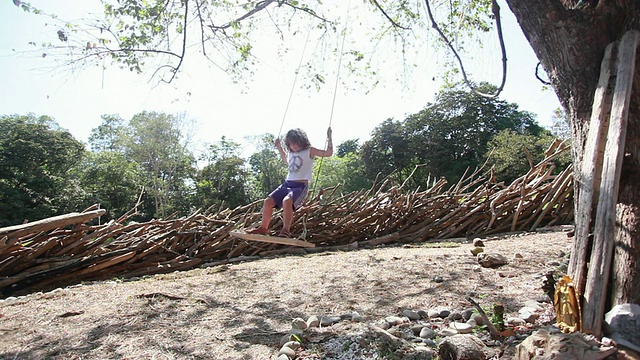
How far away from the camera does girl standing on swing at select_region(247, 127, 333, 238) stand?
11.9 ft

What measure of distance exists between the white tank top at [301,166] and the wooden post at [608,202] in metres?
2.54

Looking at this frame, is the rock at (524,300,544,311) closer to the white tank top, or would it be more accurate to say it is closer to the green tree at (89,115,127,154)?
the white tank top

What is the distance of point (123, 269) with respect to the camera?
11.9 feet

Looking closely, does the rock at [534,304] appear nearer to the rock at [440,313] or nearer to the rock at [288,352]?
the rock at [440,313]

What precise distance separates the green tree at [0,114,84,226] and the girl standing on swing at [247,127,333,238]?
15151 millimetres

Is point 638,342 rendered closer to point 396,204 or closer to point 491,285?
point 491,285

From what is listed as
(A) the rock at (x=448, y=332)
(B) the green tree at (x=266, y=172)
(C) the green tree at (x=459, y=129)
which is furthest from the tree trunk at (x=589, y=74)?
(B) the green tree at (x=266, y=172)

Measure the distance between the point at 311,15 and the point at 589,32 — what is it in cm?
402

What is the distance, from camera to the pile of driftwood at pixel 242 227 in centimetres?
332

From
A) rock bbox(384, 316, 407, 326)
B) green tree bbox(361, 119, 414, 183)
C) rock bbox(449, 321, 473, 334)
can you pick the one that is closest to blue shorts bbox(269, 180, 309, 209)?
rock bbox(384, 316, 407, 326)

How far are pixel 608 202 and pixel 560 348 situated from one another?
0.60 metres

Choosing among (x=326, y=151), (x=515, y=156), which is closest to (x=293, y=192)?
(x=326, y=151)

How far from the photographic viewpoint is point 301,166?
3750mm

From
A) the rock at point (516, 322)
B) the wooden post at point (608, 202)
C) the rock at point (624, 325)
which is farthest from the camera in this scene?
the rock at point (516, 322)
